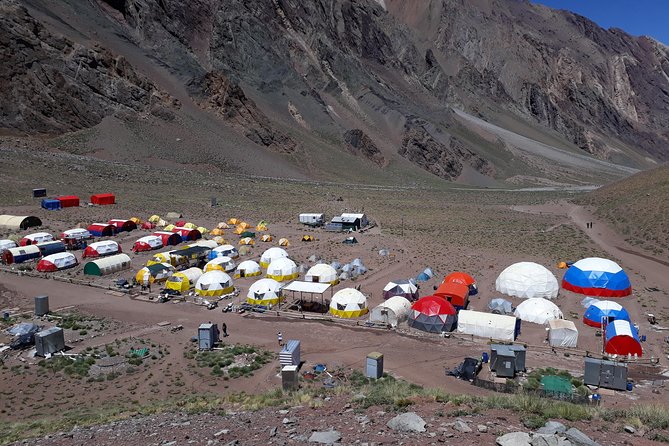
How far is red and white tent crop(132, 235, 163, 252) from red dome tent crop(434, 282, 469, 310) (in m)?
24.4

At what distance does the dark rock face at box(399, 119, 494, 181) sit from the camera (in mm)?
134738

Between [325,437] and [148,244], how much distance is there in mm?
34239

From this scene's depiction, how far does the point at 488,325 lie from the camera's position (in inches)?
925

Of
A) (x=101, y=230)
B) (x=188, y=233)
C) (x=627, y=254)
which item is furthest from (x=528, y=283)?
(x=101, y=230)

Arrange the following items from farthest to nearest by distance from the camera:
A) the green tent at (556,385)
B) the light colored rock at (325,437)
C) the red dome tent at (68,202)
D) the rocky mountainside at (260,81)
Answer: the rocky mountainside at (260,81)
the red dome tent at (68,202)
the green tent at (556,385)
the light colored rock at (325,437)

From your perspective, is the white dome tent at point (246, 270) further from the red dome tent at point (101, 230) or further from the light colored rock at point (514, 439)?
the light colored rock at point (514, 439)

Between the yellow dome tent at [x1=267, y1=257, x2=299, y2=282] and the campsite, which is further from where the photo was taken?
the yellow dome tent at [x1=267, y1=257, x2=299, y2=282]

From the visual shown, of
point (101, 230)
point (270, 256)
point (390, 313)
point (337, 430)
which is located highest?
point (101, 230)

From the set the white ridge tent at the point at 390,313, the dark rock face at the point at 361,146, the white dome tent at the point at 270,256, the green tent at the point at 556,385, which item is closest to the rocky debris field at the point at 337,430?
the green tent at the point at 556,385

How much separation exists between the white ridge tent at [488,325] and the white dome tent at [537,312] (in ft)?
8.45

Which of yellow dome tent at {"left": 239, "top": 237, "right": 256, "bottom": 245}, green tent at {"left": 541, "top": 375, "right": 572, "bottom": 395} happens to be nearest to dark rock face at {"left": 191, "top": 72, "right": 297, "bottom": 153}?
yellow dome tent at {"left": 239, "top": 237, "right": 256, "bottom": 245}

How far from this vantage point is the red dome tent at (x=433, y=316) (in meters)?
24.1

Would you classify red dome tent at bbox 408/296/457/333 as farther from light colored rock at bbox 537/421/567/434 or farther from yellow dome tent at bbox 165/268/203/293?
light colored rock at bbox 537/421/567/434

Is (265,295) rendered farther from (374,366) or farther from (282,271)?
(374,366)
